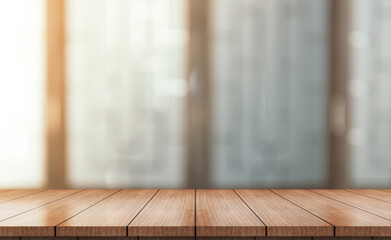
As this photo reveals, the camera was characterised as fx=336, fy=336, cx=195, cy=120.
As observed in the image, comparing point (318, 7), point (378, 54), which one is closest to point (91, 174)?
point (318, 7)

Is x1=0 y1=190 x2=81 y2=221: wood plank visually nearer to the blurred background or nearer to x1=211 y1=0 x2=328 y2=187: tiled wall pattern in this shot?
the blurred background

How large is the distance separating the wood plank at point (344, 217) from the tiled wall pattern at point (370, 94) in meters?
0.32

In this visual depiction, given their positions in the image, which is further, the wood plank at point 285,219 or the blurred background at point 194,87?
the blurred background at point 194,87

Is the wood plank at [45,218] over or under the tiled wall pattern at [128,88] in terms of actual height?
under

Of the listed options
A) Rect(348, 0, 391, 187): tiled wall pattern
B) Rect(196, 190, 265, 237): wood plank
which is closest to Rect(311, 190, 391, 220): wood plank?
Rect(348, 0, 391, 187): tiled wall pattern

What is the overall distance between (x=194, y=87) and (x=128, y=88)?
26 cm

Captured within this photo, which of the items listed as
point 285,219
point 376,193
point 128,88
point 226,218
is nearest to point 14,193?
point 128,88

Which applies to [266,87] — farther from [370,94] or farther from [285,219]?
[285,219]

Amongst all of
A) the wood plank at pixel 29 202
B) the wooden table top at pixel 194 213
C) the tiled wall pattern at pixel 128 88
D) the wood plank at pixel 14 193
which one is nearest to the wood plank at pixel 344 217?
the wooden table top at pixel 194 213

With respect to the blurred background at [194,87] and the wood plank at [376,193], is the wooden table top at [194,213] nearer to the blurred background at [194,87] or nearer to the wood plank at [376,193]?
the wood plank at [376,193]

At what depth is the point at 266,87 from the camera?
4.42 ft

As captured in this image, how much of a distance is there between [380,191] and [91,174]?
114cm

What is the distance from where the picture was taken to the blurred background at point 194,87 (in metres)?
1.34

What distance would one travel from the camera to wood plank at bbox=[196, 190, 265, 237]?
80 cm
